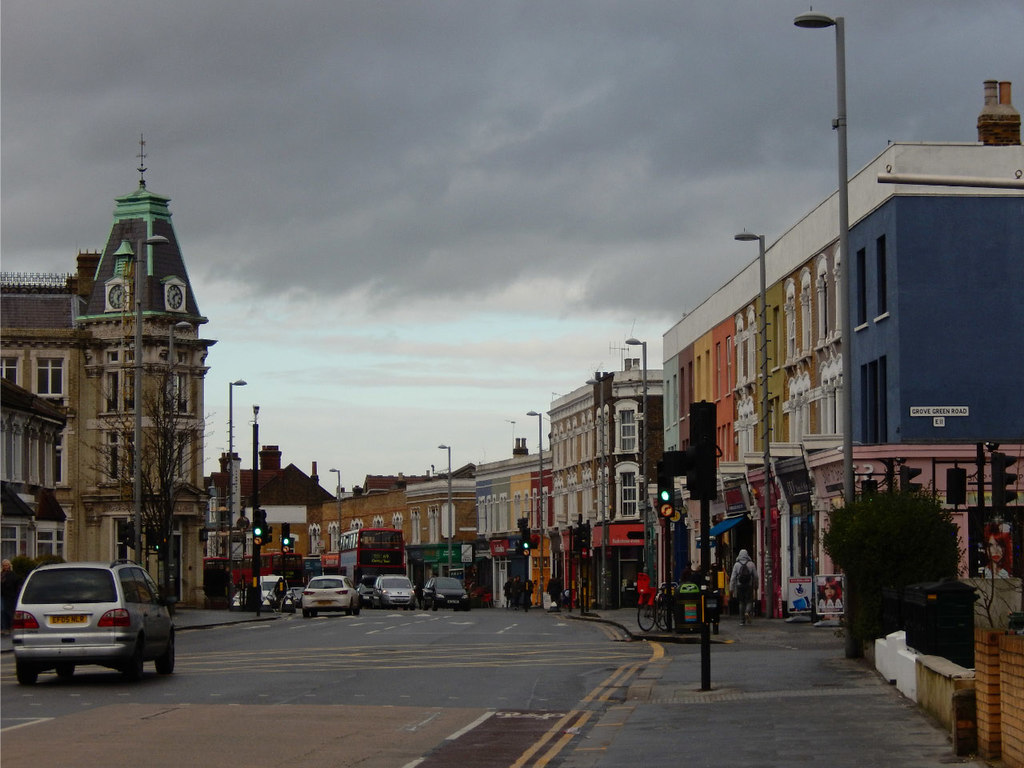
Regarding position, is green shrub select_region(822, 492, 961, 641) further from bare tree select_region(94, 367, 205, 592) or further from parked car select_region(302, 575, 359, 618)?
parked car select_region(302, 575, 359, 618)

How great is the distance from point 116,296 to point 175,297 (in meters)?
2.79

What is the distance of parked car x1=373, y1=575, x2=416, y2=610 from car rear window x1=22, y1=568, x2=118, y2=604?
52.3 metres

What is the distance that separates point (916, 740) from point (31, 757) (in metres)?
7.67

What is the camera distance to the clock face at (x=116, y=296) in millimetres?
83438

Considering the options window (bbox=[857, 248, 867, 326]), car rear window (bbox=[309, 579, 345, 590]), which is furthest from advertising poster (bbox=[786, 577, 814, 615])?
car rear window (bbox=[309, 579, 345, 590])

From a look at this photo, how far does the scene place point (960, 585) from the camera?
683 inches

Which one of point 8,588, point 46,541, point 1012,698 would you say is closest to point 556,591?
point 46,541

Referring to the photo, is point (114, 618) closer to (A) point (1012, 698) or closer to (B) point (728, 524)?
(A) point (1012, 698)

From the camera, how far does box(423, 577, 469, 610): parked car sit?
247 feet

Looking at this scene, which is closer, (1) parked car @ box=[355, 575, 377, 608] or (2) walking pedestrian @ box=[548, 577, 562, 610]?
(2) walking pedestrian @ box=[548, 577, 562, 610]

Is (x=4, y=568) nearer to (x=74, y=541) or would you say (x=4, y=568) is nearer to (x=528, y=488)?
(x=74, y=541)

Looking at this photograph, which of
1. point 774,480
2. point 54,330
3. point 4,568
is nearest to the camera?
point 4,568

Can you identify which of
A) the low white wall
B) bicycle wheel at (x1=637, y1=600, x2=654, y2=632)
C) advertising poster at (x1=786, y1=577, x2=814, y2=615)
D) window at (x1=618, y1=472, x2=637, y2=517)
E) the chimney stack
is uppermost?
the chimney stack

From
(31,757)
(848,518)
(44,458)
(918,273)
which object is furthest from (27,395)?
(31,757)
